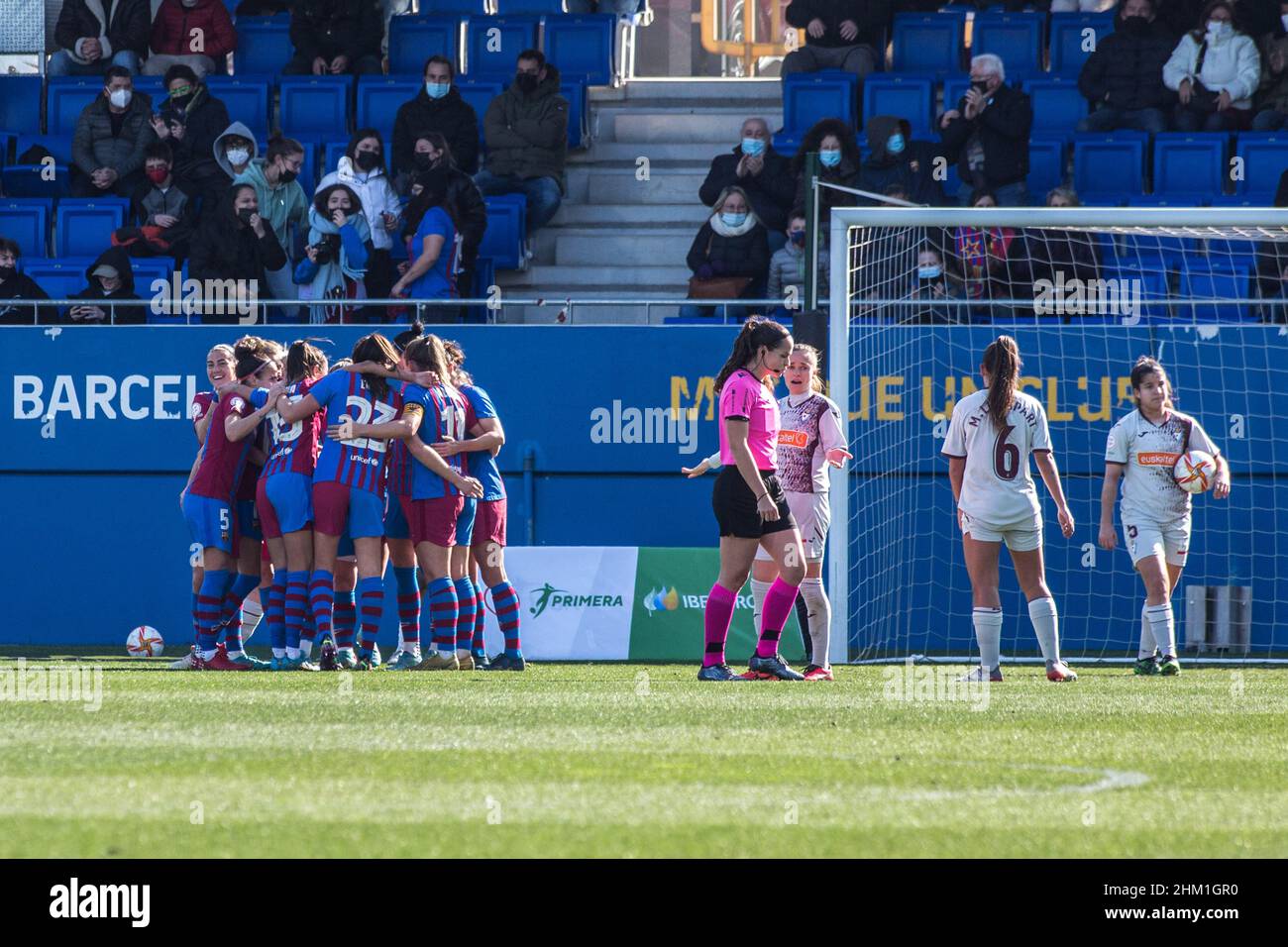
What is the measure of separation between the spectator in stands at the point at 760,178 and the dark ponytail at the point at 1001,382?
18.2 ft

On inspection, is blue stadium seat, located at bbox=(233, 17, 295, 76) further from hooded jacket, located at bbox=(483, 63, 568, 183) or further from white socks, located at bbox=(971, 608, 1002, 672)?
white socks, located at bbox=(971, 608, 1002, 672)

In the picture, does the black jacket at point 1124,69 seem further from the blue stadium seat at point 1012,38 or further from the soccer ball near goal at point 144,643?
the soccer ball near goal at point 144,643

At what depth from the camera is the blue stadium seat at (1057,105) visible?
1731 centimetres

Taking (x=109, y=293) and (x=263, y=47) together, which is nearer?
(x=109, y=293)

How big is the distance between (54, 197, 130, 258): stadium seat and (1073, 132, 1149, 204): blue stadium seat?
8.49 m

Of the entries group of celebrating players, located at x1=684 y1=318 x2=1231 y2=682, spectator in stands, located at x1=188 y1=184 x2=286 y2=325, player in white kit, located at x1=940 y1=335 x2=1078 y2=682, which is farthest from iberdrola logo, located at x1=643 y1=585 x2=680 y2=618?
spectator in stands, located at x1=188 y1=184 x2=286 y2=325

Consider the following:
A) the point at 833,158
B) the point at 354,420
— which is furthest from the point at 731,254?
the point at 354,420

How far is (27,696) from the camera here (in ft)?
28.0

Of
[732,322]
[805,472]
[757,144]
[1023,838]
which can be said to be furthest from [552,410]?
[1023,838]

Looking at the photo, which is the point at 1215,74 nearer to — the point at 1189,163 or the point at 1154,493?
the point at 1189,163

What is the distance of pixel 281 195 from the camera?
15930mm

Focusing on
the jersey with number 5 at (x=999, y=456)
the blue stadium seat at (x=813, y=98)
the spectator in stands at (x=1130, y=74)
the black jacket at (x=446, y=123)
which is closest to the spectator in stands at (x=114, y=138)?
the black jacket at (x=446, y=123)

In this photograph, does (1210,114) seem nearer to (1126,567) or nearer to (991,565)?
(1126,567)

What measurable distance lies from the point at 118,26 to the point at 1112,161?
9.98 meters
